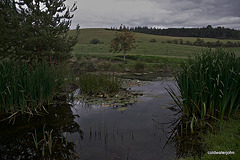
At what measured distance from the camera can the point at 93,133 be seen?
414cm

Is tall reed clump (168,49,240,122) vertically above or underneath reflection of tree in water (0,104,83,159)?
above

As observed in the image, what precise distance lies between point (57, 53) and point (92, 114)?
5695mm

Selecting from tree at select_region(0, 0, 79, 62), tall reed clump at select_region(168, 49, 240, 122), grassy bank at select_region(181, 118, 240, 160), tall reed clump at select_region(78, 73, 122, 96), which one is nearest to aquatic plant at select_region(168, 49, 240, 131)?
tall reed clump at select_region(168, 49, 240, 122)

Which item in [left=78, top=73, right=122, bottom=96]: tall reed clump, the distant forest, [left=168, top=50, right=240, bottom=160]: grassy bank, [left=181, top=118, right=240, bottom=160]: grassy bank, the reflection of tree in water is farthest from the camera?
the distant forest

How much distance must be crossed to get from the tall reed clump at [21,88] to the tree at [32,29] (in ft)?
11.5

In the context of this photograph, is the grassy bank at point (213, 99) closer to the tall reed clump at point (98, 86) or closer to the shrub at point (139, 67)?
the tall reed clump at point (98, 86)

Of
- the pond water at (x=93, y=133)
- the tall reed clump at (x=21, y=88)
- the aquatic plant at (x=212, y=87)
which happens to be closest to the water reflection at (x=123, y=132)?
the pond water at (x=93, y=133)

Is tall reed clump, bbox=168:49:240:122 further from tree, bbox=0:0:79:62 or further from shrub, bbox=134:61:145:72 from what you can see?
shrub, bbox=134:61:145:72

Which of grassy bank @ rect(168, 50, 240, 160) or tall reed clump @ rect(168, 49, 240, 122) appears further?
tall reed clump @ rect(168, 49, 240, 122)

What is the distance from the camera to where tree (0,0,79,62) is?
8297 mm

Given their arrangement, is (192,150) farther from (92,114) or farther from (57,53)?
(57,53)

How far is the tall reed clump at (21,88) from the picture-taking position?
15.6 feet

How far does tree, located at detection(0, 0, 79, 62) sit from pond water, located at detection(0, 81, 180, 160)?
13.7 feet

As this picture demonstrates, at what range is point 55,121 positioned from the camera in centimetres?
484
